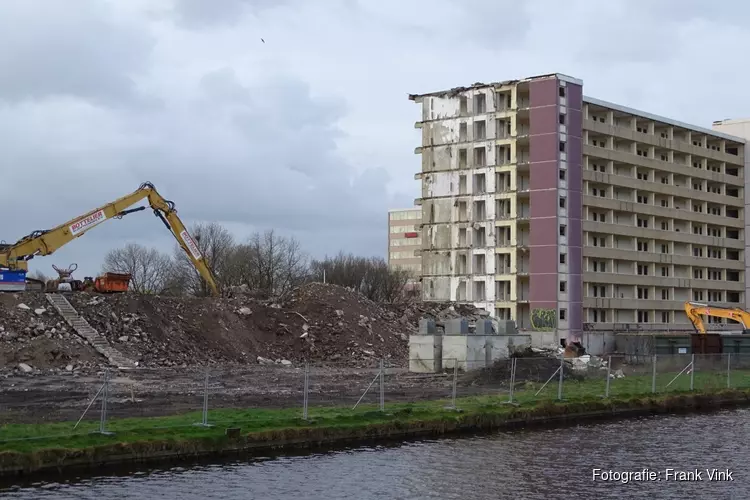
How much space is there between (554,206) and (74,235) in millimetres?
45237

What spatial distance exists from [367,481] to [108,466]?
6.76m

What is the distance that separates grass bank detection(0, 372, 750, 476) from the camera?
976 inches

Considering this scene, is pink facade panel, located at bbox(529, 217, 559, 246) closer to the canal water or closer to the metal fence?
the metal fence

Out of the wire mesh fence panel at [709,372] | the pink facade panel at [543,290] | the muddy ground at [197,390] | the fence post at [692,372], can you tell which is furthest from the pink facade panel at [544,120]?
the fence post at [692,372]

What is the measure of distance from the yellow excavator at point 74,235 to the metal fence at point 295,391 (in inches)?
514

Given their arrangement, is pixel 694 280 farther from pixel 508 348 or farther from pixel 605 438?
pixel 605 438

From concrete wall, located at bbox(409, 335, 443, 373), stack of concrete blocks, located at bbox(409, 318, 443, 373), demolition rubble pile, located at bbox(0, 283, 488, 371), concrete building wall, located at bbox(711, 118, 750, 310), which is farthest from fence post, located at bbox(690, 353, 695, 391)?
concrete building wall, located at bbox(711, 118, 750, 310)

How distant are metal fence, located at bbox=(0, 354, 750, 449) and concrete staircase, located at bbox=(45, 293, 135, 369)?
3341 millimetres

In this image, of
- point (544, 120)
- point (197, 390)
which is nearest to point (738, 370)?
point (197, 390)

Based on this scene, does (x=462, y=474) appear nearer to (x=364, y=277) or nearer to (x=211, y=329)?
(x=211, y=329)

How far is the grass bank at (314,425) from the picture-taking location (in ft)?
81.3

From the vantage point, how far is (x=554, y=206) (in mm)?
90000

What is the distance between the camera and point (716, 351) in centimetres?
7025

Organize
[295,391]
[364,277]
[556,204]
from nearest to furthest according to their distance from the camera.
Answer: [295,391] < [556,204] < [364,277]
